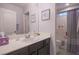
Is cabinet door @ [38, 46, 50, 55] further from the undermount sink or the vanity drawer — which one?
the undermount sink

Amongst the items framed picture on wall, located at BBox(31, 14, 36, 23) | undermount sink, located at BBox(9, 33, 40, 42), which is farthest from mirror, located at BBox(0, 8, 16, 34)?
framed picture on wall, located at BBox(31, 14, 36, 23)

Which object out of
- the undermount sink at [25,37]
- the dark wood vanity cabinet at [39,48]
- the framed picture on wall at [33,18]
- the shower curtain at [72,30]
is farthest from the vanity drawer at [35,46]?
the shower curtain at [72,30]

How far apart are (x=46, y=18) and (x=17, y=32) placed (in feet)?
1.78

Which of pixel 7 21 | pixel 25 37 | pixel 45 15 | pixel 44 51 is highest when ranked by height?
pixel 45 15

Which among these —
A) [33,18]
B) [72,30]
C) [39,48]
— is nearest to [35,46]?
[39,48]

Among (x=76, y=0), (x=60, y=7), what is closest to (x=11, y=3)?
(x=60, y=7)

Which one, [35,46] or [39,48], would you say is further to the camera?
[39,48]

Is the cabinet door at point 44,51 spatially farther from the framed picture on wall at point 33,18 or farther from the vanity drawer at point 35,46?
the framed picture on wall at point 33,18

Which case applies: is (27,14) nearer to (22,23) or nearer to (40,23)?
(22,23)

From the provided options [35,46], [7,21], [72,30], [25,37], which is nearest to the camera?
[7,21]

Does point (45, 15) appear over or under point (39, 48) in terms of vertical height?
over

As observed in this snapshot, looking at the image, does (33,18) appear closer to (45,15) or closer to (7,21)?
(45,15)

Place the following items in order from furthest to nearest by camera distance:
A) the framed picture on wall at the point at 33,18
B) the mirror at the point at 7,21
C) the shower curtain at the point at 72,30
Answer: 1. the shower curtain at the point at 72,30
2. the framed picture on wall at the point at 33,18
3. the mirror at the point at 7,21

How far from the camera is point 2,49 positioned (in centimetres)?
102
